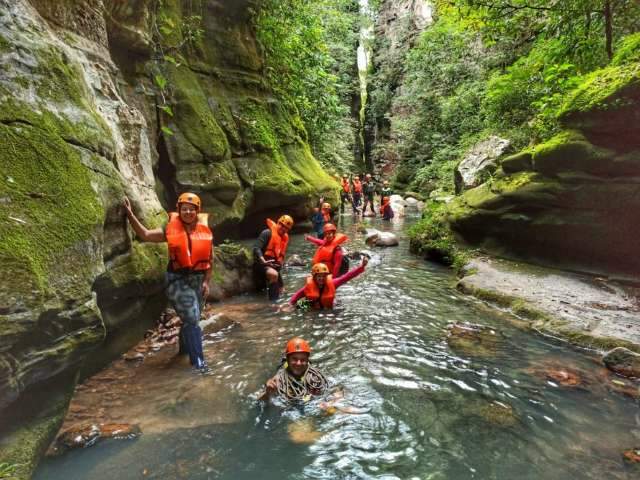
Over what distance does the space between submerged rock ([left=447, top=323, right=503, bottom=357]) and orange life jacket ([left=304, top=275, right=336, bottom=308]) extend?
7.91 feet

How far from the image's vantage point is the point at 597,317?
6969 mm

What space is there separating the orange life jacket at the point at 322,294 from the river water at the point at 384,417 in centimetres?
108

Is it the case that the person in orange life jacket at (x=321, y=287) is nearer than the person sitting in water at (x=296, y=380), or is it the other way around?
the person sitting in water at (x=296, y=380)

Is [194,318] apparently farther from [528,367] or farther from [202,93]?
[202,93]

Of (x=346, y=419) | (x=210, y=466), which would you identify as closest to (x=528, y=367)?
(x=346, y=419)

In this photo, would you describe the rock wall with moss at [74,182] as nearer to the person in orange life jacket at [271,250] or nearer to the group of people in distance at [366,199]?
the person in orange life jacket at [271,250]

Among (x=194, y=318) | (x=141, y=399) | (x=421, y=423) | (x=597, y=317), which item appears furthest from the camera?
(x=597, y=317)

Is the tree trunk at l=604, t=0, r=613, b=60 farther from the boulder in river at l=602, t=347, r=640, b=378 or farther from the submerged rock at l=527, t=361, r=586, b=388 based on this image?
the submerged rock at l=527, t=361, r=586, b=388

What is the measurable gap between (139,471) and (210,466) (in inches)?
23.8

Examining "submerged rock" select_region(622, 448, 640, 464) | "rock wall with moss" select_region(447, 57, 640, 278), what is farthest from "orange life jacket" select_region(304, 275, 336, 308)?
"rock wall with moss" select_region(447, 57, 640, 278)

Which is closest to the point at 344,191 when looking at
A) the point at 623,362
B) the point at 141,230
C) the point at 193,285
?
the point at 193,285

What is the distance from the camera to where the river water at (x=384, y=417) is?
3797mm

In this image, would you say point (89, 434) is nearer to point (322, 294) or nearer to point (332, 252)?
point (322, 294)

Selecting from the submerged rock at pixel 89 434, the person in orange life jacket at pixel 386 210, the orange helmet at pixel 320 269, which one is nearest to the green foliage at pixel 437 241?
the orange helmet at pixel 320 269
